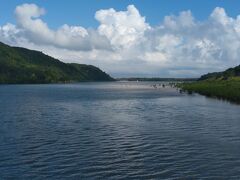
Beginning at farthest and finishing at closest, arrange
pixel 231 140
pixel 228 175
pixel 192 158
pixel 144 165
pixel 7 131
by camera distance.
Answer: pixel 7 131, pixel 231 140, pixel 192 158, pixel 144 165, pixel 228 175

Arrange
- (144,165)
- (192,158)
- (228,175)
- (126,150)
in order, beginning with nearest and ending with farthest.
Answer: (228,175), (144,165), (192,158), (126,150)

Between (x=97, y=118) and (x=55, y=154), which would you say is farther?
(x=97, y=118)

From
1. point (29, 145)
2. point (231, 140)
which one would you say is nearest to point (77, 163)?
point (29, 145)

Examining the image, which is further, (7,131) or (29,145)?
(7,131)

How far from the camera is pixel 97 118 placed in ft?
268

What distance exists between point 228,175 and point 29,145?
25607 mm

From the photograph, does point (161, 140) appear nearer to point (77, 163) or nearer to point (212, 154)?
point (212, 154)

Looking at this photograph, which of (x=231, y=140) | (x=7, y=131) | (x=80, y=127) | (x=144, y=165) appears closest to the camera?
(x=144, y=165)

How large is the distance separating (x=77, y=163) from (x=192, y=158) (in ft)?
40.9

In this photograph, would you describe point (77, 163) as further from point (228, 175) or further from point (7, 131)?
point (7, 131)

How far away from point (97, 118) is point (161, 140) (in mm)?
29853

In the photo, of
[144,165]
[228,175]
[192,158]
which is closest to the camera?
[228,175]

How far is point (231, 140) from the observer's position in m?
53.4

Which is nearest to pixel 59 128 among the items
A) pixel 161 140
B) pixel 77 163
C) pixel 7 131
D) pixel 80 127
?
pixel 80 127
